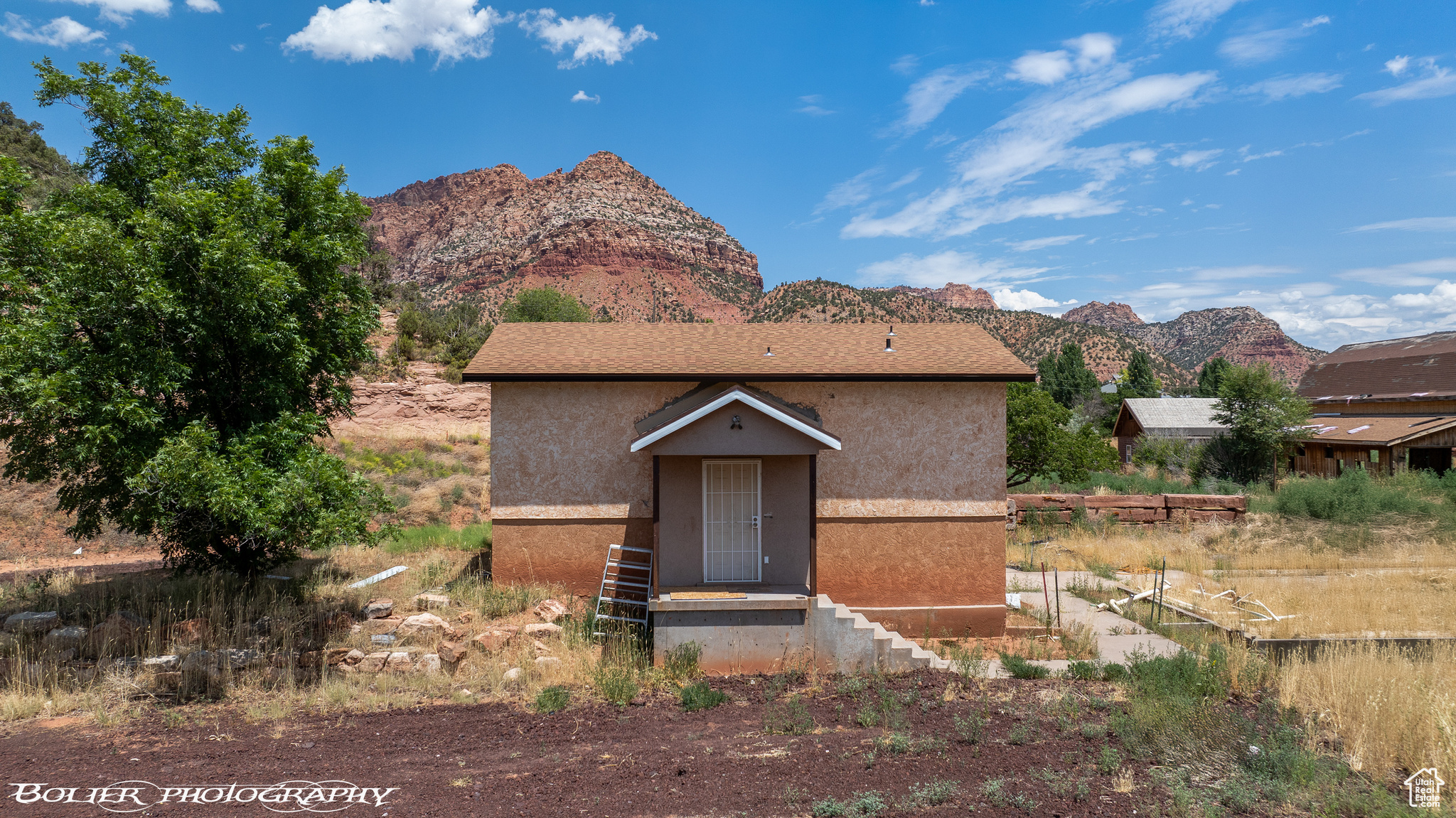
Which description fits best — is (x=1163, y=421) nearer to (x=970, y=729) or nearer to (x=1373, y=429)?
(x=1373, y=429)

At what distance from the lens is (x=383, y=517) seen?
1936 cm

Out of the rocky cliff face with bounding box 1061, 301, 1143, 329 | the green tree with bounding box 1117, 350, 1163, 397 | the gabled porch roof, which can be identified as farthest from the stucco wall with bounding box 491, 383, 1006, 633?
the rocky cliff face with bounding box 1061, 301, 1143, 329

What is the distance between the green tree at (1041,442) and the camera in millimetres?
20766

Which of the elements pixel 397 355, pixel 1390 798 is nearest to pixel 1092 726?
pixel 1390 798

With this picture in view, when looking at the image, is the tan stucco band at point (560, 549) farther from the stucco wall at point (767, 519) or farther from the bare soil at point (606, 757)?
the bare soil at point (606, 757)

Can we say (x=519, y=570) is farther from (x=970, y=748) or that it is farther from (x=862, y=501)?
(x=970, y=748)

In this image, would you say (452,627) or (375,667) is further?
(452,627)

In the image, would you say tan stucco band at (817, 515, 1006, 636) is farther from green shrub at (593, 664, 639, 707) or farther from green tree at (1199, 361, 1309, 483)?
green tree at (1199, 361, 1309, 483)

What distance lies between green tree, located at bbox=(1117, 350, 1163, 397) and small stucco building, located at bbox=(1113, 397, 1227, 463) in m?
12.0

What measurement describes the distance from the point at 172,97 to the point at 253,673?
8311 mm

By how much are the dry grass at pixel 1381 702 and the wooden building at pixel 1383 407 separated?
67.7 feet

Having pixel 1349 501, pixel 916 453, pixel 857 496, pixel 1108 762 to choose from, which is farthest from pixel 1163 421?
pixel 1108 762

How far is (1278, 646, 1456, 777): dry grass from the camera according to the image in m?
6.02

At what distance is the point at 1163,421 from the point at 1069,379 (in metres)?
17.3
